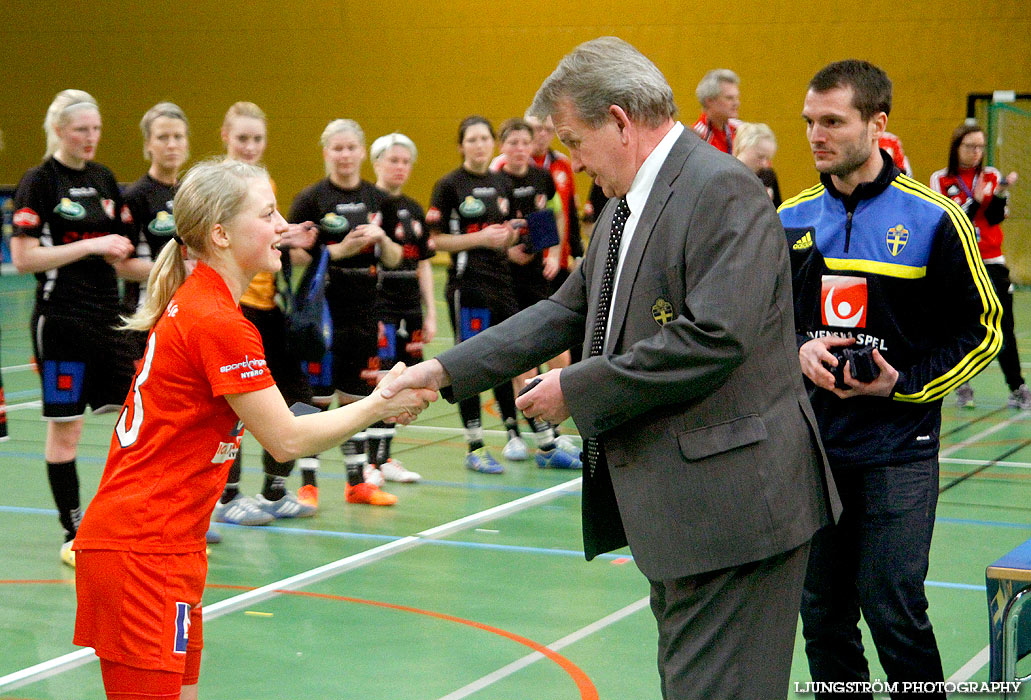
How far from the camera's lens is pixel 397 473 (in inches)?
288

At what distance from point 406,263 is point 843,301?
4329 millimetres

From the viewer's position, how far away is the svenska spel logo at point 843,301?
3.19 metres

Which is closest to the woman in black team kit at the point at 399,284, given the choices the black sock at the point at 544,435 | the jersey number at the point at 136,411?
the black sock at the point at 544,435

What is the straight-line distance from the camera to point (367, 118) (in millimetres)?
20766

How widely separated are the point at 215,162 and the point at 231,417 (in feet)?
2.21

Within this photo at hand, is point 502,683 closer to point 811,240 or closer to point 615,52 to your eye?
point 811,240

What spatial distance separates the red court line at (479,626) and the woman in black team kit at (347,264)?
1.53 m

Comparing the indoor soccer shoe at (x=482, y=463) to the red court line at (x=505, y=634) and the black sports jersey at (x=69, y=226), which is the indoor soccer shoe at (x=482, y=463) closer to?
the red court line at (x=505, y=634)

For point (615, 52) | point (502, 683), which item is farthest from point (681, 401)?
point (502, 683)

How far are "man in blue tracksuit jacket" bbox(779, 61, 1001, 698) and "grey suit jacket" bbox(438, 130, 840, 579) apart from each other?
2.53 ft

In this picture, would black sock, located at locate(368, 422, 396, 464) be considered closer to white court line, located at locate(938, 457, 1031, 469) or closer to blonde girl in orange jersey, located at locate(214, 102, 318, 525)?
blonde girl in orange jersey, located at locate(214, 102, 318, 525)

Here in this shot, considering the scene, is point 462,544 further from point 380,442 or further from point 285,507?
point 380,442

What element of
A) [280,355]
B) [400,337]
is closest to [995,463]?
[400,337]

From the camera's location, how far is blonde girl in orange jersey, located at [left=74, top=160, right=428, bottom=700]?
8.53 ft
